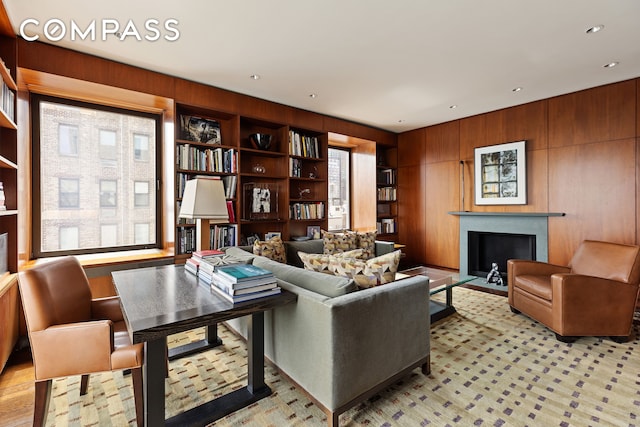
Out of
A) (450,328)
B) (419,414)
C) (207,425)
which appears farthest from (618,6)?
(207,425)

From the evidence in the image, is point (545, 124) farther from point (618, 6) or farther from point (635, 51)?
point (618, 6)

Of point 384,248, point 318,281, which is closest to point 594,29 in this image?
point 318,281

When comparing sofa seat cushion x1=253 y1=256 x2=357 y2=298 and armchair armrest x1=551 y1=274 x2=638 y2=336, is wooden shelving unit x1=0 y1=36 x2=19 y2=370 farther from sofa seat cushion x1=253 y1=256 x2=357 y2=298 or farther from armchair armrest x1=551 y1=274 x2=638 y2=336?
armchair armrest x1=551 y1=274 x2=638 y2=336

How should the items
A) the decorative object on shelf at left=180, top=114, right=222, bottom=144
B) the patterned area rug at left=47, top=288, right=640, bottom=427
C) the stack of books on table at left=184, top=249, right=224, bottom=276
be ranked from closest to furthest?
the patterned area rug at left=47, top=288, right=640, bottom=427 → the stack of books on table at left=184, top=249, right=224, bottom=276 → the decorative object on shelf at left=180, top=114, right=222, bottom=144

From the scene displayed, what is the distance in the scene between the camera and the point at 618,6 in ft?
7.07

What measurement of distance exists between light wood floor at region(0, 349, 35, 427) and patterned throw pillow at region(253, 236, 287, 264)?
1.85 meters

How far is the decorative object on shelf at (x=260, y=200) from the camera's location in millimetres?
4160

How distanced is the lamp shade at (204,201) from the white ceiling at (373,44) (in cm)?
119

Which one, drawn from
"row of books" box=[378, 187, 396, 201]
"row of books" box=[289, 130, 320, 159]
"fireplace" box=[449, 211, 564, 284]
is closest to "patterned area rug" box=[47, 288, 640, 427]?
"fireplace" box=[449, 211, 564, 284]

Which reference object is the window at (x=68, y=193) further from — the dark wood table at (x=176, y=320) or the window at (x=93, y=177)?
the dark wood table at (x=176, y=320)

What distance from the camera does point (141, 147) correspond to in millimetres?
3629

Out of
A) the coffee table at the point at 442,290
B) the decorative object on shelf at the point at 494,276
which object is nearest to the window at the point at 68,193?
the coffee table at the point at 442,290

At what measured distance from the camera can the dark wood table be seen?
4.33ft

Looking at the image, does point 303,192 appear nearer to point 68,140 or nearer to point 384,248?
point 384,248
